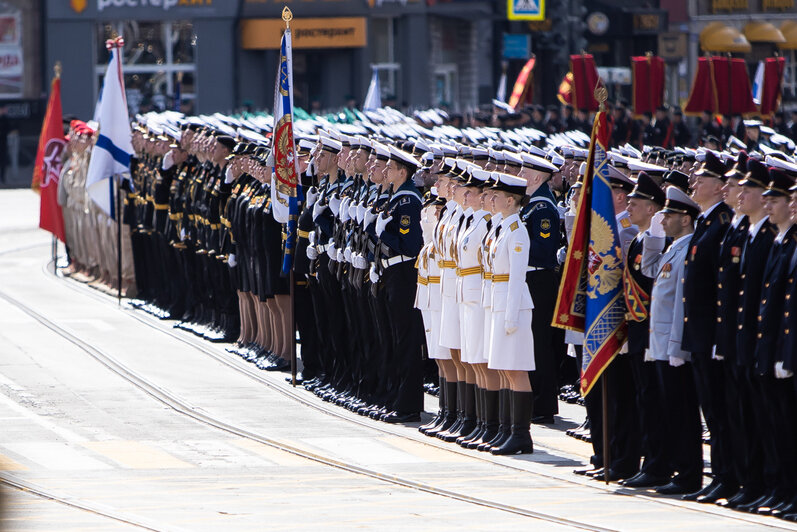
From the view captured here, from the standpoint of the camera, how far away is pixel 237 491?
11.8 metres

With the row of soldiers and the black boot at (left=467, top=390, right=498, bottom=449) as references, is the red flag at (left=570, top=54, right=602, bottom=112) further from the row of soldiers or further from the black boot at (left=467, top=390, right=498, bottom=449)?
the black boot at (left=467, top=390, right=498, bottom=449)

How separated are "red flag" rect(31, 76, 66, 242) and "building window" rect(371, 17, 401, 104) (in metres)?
23.3

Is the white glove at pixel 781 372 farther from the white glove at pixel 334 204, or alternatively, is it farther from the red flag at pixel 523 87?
the red flag at pixel 523 87

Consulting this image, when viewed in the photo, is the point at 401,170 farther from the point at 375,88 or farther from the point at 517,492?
the point at 375,88

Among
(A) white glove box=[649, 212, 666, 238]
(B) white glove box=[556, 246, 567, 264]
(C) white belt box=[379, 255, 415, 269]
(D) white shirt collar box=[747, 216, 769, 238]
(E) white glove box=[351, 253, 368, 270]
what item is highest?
(D) white shirt collar box=[747, 216, 769, 238]

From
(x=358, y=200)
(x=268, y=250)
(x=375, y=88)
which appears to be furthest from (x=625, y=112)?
(x=358, y=200)

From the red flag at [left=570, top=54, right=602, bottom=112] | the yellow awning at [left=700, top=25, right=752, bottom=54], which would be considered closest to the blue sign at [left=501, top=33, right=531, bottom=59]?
the yellow awning at [left=700, top=25, right=752, bottom=54]

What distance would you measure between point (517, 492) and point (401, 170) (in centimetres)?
392

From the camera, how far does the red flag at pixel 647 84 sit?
3284cm

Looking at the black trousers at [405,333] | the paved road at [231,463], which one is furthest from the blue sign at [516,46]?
the black trousers at [405,333]

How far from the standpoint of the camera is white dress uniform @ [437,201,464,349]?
13719mm

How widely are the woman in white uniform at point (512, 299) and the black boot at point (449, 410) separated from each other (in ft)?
3.96

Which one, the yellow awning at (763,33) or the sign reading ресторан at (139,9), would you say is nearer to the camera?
the sign reading ресторан at (139,9)

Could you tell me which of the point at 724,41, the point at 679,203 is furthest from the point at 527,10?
the point at 679,203
